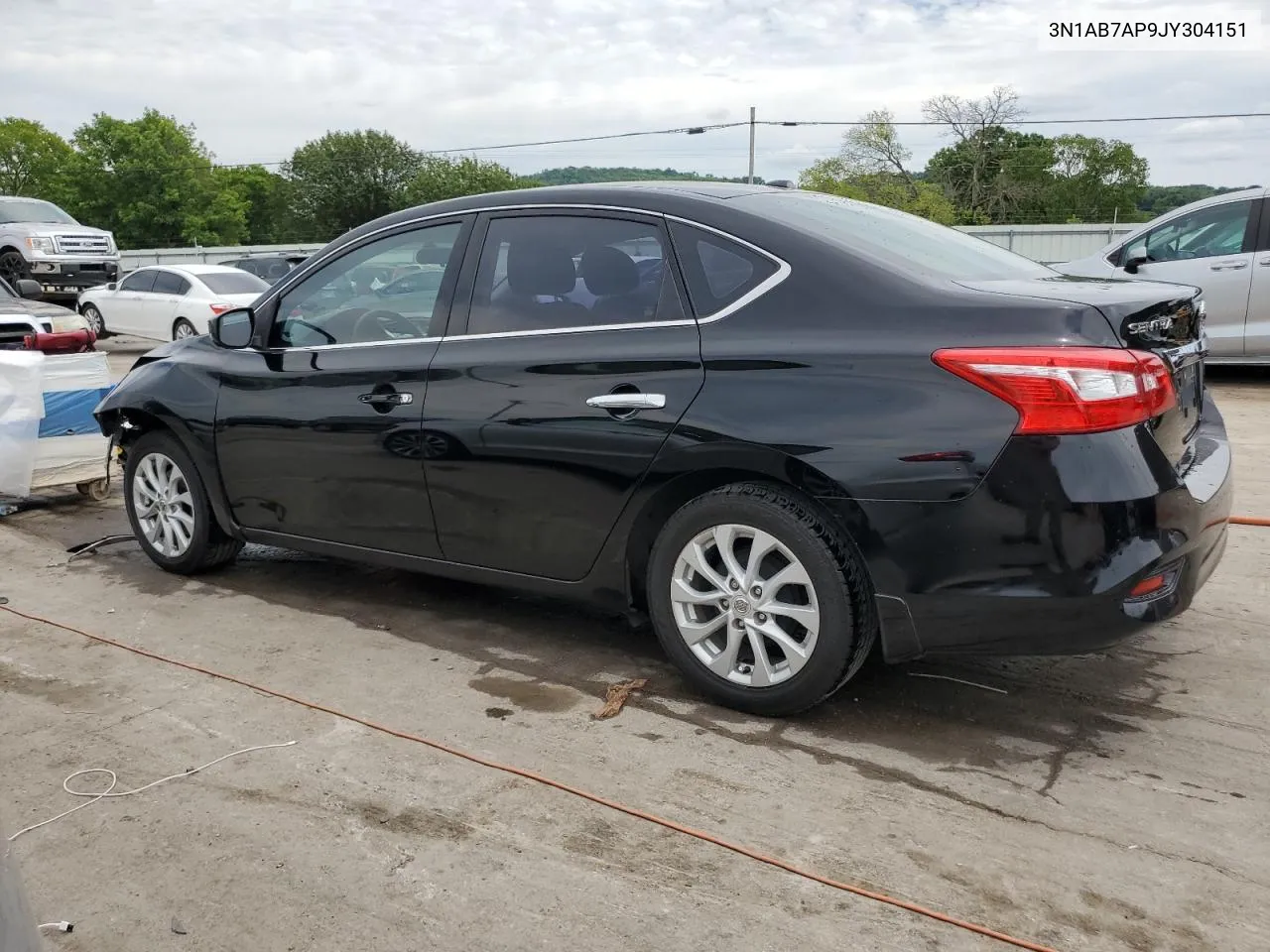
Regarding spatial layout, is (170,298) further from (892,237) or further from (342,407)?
(892,237)

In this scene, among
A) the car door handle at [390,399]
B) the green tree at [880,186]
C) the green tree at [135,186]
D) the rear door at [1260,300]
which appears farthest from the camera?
the green tree at [135,186]

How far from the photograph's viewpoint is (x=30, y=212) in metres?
23.5

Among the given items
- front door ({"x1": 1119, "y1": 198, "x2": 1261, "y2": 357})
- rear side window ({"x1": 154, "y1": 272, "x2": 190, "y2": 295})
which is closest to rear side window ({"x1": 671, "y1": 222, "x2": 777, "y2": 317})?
front door ({"x1": 1119, "y1": 198, "x2": 1261, "y2": 357})

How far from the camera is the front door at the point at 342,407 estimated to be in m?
4.39

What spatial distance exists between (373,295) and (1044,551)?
9.21 ft

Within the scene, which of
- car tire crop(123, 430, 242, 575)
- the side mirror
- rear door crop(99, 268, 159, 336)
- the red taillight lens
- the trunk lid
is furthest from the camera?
rear door crop(99, 268, 159, 336)

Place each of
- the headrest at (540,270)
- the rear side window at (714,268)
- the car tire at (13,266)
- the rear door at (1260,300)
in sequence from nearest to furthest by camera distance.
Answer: the rear side window at (714,268) < the headrest at (540,270) < the rear door at (1260,300) < the car tire at (13,266)

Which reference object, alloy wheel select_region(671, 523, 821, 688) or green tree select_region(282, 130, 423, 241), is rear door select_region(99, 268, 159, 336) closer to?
alloy wheel select_region(671, 523, 821, 688)

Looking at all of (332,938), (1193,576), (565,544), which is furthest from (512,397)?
(1193,576)

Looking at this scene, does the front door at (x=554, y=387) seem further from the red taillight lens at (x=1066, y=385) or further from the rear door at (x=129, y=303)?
the rear door at (x=129, y=303)

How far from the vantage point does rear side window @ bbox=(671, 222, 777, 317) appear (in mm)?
3670

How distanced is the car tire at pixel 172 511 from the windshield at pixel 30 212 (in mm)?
20447

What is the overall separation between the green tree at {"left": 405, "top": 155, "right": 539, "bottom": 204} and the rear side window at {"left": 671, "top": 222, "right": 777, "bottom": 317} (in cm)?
8573

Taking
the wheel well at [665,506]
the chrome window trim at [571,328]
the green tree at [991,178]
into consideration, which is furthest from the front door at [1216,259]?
the green tree at [991,178]
